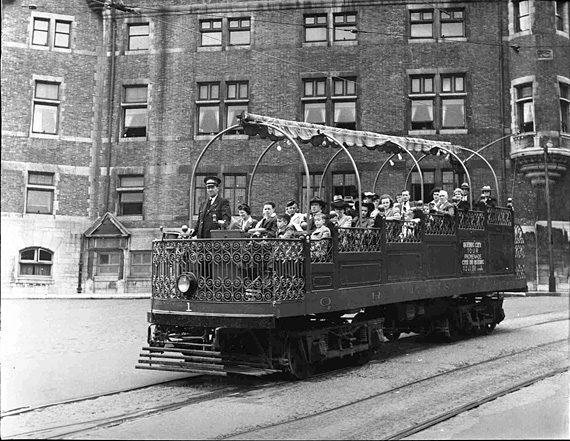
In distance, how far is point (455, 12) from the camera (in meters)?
27.4

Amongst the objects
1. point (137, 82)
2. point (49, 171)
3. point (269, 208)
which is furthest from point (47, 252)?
point (269, 208)

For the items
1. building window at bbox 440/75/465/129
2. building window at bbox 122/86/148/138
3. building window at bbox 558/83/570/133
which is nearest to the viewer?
building window at bbox 558/83/570/133

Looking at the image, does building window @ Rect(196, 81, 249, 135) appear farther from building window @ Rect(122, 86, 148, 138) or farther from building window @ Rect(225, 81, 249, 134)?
building window @ Rect(122, 86, 148, 138)

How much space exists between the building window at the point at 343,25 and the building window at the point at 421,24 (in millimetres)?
2528

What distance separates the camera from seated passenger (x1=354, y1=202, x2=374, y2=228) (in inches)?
422

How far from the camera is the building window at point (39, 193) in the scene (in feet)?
89.7

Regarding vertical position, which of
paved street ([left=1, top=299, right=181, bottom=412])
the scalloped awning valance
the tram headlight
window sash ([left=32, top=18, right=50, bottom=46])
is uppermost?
window sash ([left=32, top=18, right=50, bottom=46])

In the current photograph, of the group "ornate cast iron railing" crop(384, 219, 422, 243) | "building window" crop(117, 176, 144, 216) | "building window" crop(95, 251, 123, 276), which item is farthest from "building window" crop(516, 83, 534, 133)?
"building window" crop(95, 251, 123, 276)

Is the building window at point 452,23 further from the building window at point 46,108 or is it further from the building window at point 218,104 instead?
the building window at point 46,108

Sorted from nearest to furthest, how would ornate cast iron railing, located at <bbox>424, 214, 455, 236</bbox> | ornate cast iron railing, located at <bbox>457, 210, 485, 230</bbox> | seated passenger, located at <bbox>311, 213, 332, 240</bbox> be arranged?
seated passenger, located at <bbox>311, 213, 332, 240</bbox> → ornate cast iron railing, located at <bbox>424, 214, 455, 236</bbox> → ornate cast iron railing, located at <bbox>457, 210, 485, 230</bbox>

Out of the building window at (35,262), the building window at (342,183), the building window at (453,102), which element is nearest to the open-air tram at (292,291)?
the building window at (342,183)

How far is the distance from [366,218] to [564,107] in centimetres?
1927

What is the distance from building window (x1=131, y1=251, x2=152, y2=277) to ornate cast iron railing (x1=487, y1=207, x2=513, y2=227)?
16.7m

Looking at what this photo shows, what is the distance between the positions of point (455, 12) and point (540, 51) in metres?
3.95
